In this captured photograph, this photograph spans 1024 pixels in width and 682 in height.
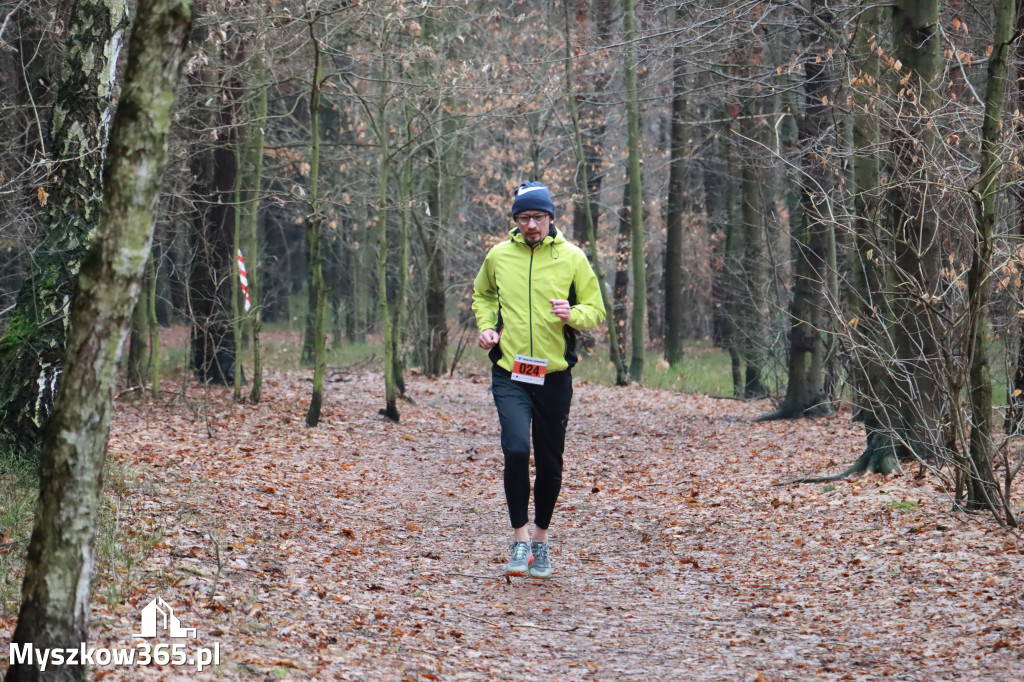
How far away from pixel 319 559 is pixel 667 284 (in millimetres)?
19423

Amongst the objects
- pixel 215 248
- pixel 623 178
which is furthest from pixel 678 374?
pixel 623 178

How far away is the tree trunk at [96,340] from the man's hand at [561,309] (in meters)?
3.03

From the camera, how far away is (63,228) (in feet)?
24.5

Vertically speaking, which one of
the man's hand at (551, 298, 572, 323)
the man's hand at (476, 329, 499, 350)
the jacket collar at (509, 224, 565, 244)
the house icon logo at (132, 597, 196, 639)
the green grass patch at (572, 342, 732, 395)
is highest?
the jacket collar at (509, 224, 565, 244)

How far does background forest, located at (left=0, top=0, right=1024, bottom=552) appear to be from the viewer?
284 inches

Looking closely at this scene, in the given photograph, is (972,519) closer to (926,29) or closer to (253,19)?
(926,29)

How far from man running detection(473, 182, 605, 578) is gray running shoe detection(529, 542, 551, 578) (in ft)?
0.09

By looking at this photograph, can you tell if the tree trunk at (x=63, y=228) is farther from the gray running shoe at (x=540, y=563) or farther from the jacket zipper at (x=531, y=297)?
the gray running shoe at (x=540, y=563)

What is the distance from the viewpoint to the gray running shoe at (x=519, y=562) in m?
6.51

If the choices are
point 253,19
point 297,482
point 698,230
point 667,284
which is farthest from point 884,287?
point 698,230

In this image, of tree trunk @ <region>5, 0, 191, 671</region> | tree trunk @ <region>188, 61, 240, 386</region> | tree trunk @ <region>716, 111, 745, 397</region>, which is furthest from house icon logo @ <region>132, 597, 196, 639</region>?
tree trunk @ <region>716, 111, 745, 397</region>

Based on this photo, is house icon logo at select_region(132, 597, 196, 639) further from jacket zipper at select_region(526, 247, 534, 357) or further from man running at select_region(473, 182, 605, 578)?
jacket zipper at select_region(526, 247, 534, 357)

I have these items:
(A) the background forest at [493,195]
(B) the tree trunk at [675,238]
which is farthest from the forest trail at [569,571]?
(B) the tree trunk at [675,238]

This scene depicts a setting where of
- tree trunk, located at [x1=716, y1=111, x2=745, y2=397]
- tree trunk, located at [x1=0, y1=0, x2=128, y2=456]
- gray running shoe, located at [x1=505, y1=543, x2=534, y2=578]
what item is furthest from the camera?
tree trunk, located at [x1=716, y1=111, x2=745, y2=397]
